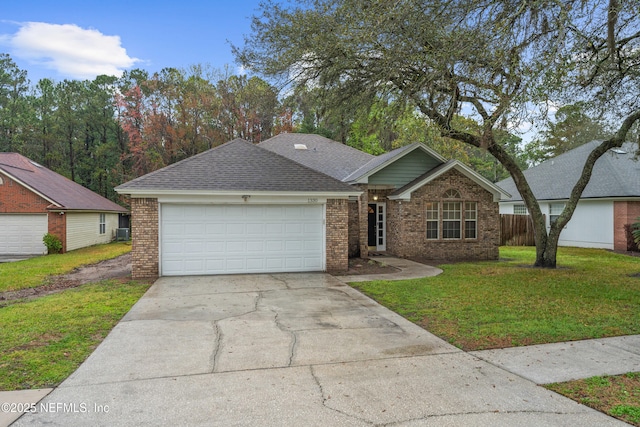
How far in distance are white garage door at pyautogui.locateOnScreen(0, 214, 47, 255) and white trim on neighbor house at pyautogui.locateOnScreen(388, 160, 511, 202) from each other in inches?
639

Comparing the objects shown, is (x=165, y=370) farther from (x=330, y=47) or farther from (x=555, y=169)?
(x=555, y=169)

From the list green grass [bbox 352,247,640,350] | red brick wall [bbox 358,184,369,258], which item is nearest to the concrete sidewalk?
green grass [bbox 352,247,640,350]

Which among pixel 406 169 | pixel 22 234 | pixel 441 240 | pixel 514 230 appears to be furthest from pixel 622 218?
pixel 22 234

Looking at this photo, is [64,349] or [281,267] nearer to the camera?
[64,349]

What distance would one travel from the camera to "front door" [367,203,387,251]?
1652 cm

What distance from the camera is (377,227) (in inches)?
656

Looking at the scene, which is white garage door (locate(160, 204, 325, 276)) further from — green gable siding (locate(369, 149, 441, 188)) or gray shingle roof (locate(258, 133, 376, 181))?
gray shingle roof (locate(258, 133, 376, 181))

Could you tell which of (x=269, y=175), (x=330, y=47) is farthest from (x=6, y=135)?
(x=330, y=47)

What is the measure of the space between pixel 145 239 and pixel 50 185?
13.8 metres

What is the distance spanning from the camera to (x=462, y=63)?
8.52 m

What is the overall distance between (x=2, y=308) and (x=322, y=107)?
8.90 metres

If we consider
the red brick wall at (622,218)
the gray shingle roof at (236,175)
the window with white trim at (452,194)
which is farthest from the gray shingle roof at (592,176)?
the gray shingle roof at (236,175)

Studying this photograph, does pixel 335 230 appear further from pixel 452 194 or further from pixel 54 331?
pixel 54 331

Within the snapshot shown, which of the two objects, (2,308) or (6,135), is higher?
(6,135)
